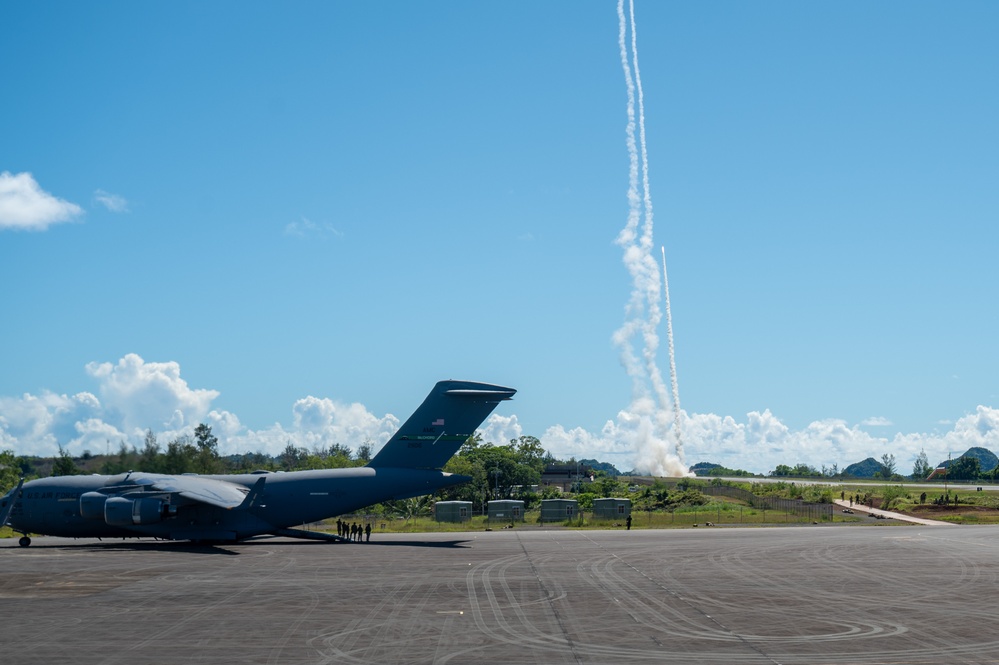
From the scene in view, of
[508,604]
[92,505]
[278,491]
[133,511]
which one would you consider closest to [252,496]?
[278,491]

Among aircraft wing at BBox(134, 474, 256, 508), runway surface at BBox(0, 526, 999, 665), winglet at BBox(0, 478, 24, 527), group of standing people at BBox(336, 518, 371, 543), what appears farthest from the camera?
group of standing people at BBox(336, 518, 371, 543)

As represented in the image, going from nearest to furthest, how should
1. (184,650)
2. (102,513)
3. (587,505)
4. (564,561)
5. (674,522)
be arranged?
(184,650) < (564,561) < (102,513) < (674,522) < (587,505)

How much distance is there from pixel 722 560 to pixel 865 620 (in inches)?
538

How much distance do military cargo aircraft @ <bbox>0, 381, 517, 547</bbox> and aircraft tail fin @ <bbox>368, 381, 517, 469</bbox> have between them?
5cm

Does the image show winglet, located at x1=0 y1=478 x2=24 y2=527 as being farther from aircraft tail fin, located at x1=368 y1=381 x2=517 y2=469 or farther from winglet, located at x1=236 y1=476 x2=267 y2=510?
aircraft tail fin, located at x1=368 y1=381 x2=517 y2=469

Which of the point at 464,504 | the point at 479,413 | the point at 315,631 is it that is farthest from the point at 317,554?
the point at 464,504

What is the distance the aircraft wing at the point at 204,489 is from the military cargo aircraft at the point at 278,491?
7cm

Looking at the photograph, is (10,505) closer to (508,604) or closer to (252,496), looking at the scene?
(252,496)

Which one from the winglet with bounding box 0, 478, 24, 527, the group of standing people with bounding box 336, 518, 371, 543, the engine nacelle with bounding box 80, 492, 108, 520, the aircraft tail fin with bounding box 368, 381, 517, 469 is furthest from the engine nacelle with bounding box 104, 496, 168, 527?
the aircraft tail fin with bounding box 368, 381, 517, 469

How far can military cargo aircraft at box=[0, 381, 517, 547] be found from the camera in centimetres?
4322

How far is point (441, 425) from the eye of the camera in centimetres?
4422

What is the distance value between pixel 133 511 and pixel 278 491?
6616 millimetres

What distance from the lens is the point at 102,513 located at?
4303 centimetres

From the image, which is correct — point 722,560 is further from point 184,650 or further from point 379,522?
point 379,522
